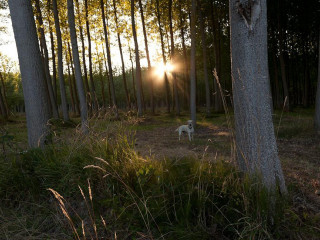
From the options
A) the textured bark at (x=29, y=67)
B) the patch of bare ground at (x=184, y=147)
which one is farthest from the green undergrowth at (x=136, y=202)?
the textured bark at (x=29, y=67)

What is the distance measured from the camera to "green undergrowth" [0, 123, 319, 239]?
87.4 inches

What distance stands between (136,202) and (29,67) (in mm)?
4708

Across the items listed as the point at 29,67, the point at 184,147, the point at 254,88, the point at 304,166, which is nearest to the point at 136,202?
the point at 254,88

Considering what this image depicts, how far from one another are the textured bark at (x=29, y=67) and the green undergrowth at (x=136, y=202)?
1.68m

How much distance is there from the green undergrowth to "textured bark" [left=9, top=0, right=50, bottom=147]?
1.68m

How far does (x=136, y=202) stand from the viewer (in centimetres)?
260

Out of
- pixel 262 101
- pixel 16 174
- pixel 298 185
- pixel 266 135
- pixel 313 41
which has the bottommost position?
pixel 298 185

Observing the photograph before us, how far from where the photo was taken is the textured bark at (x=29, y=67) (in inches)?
211

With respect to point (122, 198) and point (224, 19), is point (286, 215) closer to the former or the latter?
point (122, 198)

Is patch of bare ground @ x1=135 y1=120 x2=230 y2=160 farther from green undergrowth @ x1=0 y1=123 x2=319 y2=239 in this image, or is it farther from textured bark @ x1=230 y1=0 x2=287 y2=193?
textured bark @ x1=230 y1=0 x2=287 y2=193

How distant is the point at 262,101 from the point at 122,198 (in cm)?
221

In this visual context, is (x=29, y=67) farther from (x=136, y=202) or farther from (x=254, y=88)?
(x=254, y=88)

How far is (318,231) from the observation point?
2.33m

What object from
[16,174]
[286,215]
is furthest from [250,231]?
[16,174]
